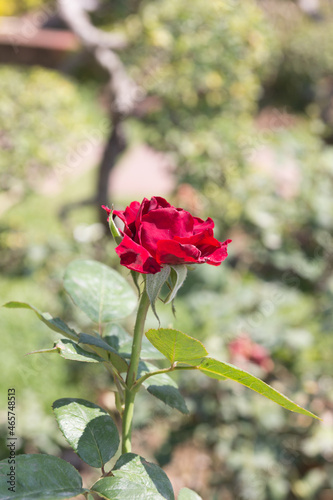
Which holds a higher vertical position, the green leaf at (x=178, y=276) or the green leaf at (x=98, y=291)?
the green leaf at (x=178, y=276)

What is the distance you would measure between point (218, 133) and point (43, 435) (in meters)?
1.50

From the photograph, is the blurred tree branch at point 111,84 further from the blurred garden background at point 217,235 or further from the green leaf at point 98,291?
the green leaf at point 98,291

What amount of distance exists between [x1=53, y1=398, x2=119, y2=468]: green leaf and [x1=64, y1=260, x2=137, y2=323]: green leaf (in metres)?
0.10

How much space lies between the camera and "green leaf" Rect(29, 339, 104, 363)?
386 mm

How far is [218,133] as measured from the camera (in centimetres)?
236

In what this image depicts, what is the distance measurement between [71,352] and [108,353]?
57mm

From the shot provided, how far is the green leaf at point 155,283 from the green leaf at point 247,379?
0.06 meters

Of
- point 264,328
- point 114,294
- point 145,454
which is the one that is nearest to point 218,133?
point 264,328

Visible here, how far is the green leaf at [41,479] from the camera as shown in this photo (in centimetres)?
35

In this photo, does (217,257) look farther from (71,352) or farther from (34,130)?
(34,130)

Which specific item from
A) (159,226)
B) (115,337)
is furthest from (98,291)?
(159,226)

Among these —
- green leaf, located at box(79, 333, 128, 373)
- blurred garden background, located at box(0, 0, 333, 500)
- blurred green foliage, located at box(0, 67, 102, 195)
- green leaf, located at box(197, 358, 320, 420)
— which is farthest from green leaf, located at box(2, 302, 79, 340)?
blurred green foliage, located at box(0, 67, 102, 195)

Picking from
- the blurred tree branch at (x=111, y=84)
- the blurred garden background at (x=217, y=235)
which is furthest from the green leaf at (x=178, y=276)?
the blurred tree branch at (x=111, y=84)

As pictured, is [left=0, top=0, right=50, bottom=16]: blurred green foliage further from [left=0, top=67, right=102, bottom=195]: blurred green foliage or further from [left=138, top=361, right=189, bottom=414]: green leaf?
[left=138, top=361, right=189, bottom=414]: green leaf
